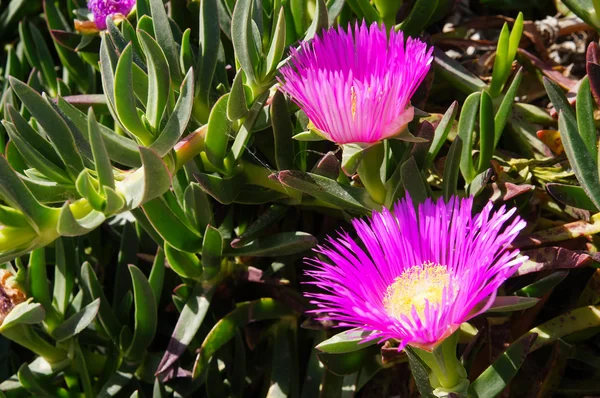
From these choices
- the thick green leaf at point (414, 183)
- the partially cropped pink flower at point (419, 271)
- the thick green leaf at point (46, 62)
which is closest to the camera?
the partially cropped pink flower at point (419, 271)

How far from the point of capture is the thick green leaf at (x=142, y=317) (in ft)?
2.17

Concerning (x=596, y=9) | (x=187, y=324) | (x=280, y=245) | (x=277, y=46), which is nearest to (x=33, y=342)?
(x=187, y=324)

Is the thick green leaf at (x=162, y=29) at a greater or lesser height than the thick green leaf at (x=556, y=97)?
greater

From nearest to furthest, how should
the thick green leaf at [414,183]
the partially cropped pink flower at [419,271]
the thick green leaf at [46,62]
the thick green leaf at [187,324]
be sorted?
the partially cropped pink flower at [419,271] < the thick green leaf at [414,183] < the thick green leaf at [187,324] < the thick green leaf at [46,62]

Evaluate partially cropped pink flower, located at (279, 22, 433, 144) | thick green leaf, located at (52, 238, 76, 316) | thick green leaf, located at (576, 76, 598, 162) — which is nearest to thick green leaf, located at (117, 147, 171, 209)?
partially cropped pink flower, located at (279, 22, 433, 144)

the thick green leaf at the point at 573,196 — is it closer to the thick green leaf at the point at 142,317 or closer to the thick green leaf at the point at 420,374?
the thick green leaf at the point at 420,374

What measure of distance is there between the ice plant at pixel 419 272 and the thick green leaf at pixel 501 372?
0.08 ft

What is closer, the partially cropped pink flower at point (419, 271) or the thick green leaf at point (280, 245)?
the partially cropped pink flower at point (419, 271)

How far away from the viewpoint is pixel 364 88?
0.53 meters

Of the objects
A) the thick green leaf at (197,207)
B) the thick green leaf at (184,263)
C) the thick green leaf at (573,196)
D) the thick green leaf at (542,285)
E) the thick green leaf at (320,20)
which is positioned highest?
the thick green leaf at (320,20)

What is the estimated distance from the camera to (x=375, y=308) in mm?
473

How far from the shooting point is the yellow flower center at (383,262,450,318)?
51cm

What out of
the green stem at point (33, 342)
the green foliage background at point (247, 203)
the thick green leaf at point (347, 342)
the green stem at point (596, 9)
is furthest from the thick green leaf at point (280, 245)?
the green stem at point (596, 9)

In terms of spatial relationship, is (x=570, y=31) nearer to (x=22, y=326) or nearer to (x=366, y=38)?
(x=366, y=38)
